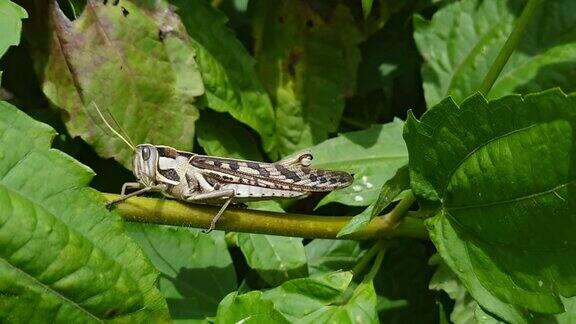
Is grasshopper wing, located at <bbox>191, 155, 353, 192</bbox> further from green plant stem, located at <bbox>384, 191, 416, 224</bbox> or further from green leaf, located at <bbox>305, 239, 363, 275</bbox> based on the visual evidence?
green leaf, located at <bbox>305, 239, 363, 275</bbox>

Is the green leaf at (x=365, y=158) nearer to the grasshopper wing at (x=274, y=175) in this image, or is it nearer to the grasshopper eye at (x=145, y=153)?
the grasshopper wing at (x=274, y=175)

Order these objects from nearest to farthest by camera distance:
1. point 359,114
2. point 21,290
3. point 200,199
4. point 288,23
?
point 21,290, point 200,199, point 288,23, point 359,114

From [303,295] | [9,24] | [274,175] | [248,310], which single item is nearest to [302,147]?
[274,175]

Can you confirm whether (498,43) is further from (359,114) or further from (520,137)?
(520,137)

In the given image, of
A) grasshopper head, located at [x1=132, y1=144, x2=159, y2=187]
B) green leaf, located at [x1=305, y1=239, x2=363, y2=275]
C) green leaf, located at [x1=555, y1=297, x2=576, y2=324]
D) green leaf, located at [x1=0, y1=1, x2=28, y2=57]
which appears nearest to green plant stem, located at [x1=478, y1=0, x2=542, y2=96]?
green leaf, located at [x1=555, y1=297, x2=576, y2=324]

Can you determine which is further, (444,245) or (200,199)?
(200,199)

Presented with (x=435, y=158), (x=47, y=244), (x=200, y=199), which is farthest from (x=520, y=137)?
(x=47, y=244)
